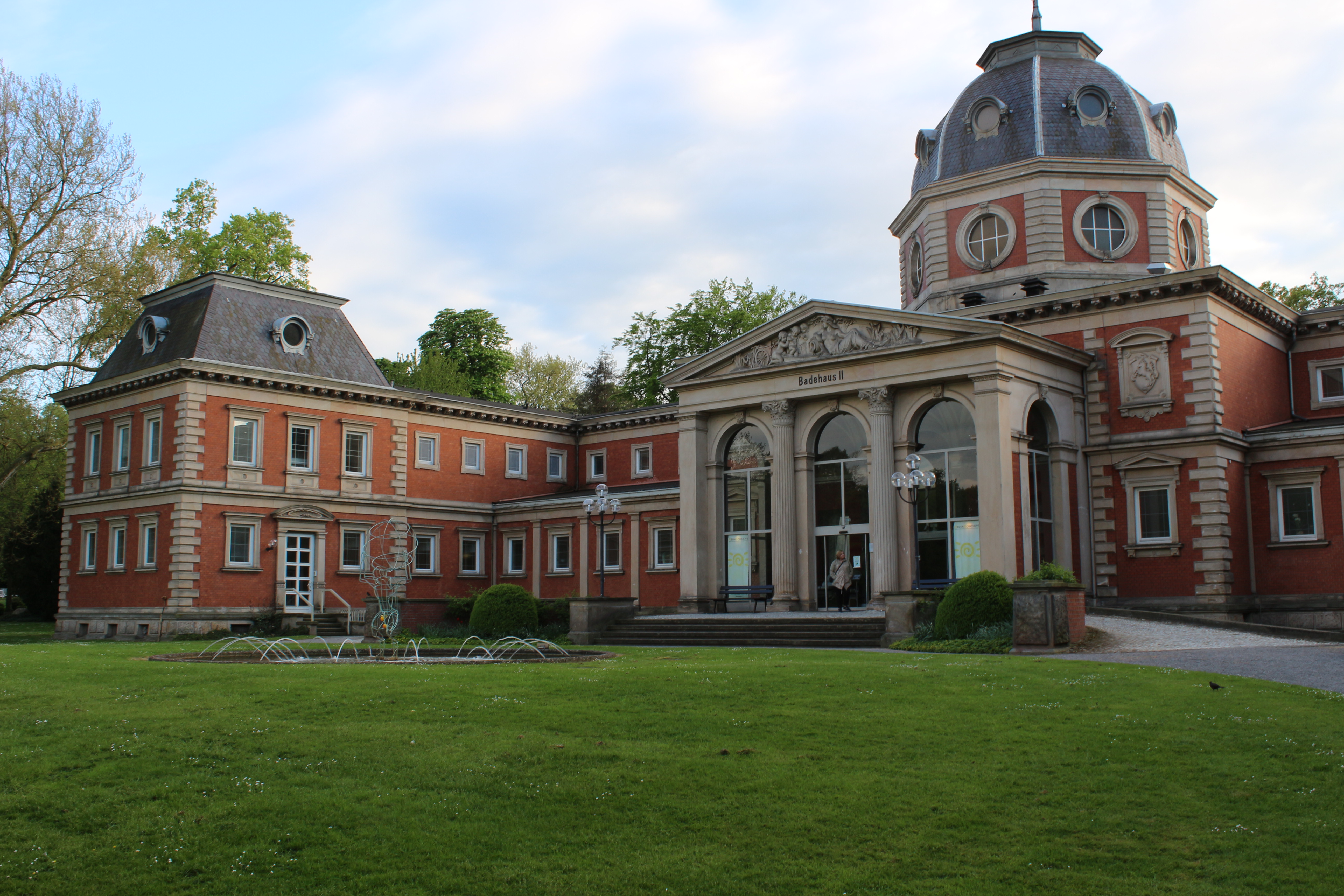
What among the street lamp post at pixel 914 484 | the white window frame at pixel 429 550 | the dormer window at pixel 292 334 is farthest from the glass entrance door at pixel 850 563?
the dormer window at pixel 292 334

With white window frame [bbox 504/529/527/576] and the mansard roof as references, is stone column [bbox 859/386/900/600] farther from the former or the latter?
the mansard roof

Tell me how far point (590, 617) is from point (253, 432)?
17.3m

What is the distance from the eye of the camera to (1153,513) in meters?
35.0

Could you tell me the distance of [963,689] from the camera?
48.5ft

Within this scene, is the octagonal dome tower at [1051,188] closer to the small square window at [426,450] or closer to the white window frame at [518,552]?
the white window frame at [518,552]

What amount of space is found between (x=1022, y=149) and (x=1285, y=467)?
44.0 ft

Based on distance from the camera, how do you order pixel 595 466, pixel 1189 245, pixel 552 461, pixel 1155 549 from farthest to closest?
pixel 595 466, pixel 552 461, pixel 1189 245, pixel 1155 549

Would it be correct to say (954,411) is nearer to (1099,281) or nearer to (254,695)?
(1099,281)

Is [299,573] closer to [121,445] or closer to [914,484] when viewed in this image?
[121,445]

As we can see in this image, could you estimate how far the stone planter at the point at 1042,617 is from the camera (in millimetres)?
22812

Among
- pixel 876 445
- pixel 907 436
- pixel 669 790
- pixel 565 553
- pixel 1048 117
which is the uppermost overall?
pixel 1048 117

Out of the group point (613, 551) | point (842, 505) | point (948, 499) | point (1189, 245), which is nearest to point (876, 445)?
point (948, 499)

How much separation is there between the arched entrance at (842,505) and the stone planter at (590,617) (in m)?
7.26

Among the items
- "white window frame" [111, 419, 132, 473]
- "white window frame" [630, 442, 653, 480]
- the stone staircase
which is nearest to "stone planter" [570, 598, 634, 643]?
the stone staircase
